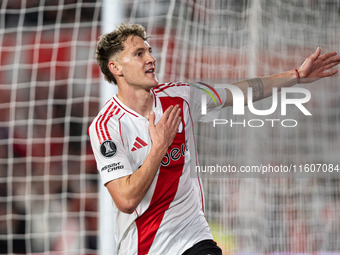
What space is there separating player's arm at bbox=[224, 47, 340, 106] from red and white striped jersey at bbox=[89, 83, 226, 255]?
517 millimetres

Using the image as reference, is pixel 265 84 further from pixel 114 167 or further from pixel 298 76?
pixel 114 167

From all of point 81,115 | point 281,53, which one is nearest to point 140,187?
point 281,53

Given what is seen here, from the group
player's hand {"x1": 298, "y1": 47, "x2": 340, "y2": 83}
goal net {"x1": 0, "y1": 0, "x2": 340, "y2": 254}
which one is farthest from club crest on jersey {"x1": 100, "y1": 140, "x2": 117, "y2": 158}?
goal net {"x1": 0, "y1": 0, "x2": 340, "y2": 254}

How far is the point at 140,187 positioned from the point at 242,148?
71.9 inches

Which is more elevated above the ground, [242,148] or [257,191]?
[242,148]

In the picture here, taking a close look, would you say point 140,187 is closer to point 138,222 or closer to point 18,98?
point 138,222

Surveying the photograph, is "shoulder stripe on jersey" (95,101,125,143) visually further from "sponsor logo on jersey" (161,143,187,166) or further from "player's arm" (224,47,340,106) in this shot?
"player's arm" (224,47,340,106)

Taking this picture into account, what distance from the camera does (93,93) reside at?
219 inches

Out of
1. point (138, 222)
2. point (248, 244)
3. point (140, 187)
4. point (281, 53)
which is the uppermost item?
point (281, 53)

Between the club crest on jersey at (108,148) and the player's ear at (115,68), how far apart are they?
42 centimetres

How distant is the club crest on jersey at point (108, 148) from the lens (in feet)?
8.87

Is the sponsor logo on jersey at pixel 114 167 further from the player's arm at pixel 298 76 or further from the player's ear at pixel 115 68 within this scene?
the player's arm at pixel 298 76

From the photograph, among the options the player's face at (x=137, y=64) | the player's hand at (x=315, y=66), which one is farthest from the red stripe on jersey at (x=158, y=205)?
the player's hand at (x=315, y=66)

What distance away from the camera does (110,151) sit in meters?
2.71
